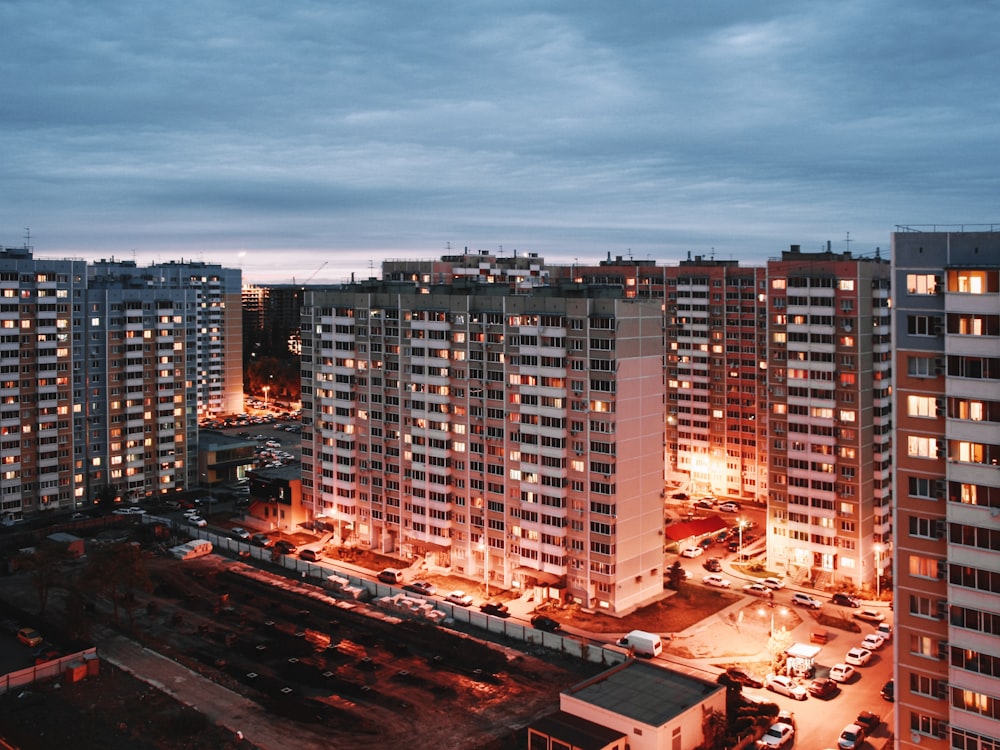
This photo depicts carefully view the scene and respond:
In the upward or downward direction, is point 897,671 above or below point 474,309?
below

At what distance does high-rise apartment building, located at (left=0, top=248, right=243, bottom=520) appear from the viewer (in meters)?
86.9

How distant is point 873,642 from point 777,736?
16.1 metres

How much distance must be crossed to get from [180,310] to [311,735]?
64953 mm

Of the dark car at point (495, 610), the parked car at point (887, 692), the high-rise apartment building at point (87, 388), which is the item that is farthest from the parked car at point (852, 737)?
the high-rise apartment building at point (87, 388)

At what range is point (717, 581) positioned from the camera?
7119 centimetres

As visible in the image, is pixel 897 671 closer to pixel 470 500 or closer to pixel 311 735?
pixel 311 735

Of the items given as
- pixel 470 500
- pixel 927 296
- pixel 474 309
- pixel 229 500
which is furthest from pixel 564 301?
pixel 229 500

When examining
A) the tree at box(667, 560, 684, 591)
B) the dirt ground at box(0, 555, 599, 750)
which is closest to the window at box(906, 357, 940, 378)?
the dirt ground at box(0, 555, 599, 750)

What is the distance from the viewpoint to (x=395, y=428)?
7869 cm

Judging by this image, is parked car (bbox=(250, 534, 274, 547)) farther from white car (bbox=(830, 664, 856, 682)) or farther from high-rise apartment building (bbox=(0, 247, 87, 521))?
white car (bbox=(830, 664, 856, 682))

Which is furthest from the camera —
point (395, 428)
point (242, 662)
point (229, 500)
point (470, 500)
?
point (229, 500)

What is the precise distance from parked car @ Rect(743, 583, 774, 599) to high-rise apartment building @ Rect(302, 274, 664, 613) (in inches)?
284

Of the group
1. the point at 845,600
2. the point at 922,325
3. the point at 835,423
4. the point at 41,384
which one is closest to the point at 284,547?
the point at 41,384

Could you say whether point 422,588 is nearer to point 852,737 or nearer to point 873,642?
point 873,642
